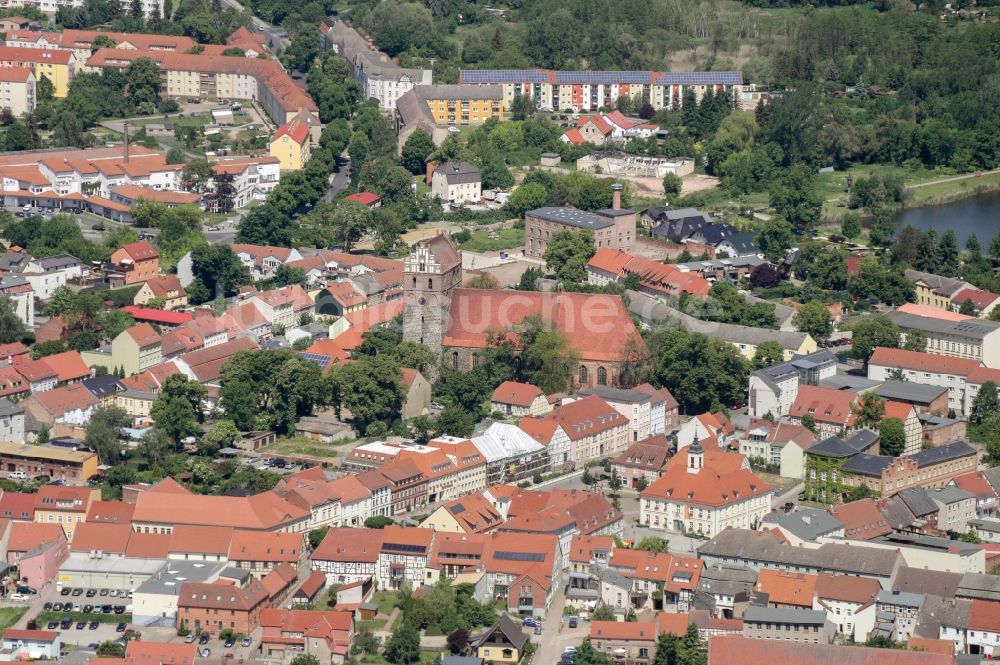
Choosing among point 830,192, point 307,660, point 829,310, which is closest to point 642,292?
point 829,310

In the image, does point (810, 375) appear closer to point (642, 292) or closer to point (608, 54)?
point (642, 292)

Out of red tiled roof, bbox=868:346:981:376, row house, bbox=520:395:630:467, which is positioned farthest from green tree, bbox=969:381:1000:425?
row house, bbox=520:395:630:467

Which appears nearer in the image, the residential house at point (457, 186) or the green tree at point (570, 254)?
the green tree at point (570, 254)

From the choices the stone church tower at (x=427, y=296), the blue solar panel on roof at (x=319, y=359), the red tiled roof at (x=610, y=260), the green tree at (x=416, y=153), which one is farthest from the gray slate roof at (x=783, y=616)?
the green tree at (x=416, y=153)

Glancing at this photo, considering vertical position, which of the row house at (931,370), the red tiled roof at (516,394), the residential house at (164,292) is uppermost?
the residential house at (164,292)

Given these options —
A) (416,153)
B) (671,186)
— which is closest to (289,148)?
(416,153)

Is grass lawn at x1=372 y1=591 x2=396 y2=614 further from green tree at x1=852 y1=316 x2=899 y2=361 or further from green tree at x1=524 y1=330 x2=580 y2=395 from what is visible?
green tree at x1=852 y1=316 x2=899 y2=361

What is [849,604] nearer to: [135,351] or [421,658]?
[421,658]

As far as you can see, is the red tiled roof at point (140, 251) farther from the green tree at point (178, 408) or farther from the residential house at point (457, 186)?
the residential house at point (457, 186)
